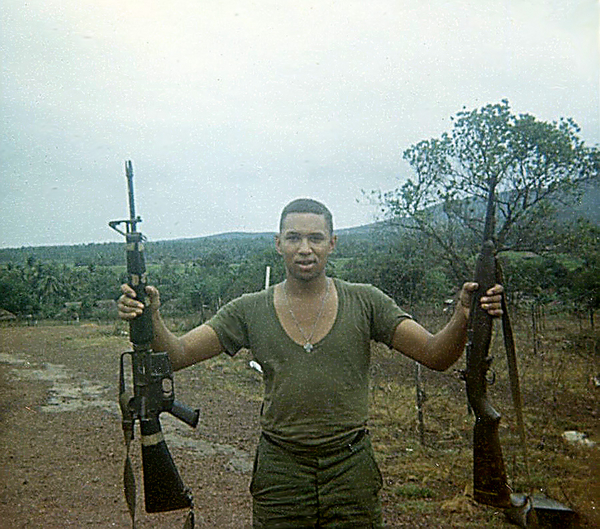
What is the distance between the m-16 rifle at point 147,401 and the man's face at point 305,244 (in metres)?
0.61

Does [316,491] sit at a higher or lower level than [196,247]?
lower

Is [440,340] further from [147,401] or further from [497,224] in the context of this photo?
[497,224]

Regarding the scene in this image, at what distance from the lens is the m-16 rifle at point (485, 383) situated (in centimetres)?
227

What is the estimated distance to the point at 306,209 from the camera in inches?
98.7

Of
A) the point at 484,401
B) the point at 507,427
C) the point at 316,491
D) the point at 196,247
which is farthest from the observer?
the point at 196,247

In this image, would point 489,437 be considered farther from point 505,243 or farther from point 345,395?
point 505,243

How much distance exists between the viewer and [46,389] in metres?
10.7

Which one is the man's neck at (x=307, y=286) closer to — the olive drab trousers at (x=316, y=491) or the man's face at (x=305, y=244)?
the man's face at (x=305, y=244)

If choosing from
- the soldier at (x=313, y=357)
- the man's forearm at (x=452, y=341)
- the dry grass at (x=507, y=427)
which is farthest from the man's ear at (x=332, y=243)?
the dry grass at (x=507, y=427)

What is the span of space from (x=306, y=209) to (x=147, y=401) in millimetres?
1085

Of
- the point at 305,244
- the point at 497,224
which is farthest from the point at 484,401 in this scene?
the point at 497,224

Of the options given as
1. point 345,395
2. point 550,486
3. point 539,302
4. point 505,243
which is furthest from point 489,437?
point 539,302

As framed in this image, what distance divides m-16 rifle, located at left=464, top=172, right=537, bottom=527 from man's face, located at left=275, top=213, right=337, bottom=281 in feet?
2.06

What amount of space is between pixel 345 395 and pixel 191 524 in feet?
2.96
